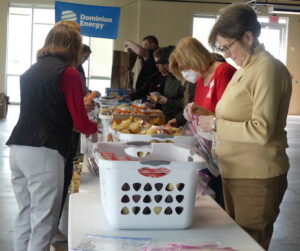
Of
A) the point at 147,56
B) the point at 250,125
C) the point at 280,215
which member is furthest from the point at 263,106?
the point at 147,56

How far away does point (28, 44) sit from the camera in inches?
551

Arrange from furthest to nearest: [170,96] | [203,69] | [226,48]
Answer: [170,96], [203,69], [226,48]

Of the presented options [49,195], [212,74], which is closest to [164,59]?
[212,74]

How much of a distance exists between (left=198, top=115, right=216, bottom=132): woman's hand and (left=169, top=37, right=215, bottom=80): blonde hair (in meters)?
0.69

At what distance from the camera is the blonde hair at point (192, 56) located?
2.38 meters

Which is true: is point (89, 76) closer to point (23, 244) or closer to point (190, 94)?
point (190, 94)

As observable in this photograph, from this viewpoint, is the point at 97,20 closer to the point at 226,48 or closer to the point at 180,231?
the point at 226,48

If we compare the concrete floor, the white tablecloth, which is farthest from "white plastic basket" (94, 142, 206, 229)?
the concrete floor

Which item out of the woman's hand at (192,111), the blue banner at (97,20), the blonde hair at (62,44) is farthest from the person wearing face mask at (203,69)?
the blue banner at (97,20)

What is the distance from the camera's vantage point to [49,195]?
2.19 metres

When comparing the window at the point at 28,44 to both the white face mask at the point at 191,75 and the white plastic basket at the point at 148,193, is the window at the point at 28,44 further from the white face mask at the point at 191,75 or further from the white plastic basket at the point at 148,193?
the white plastic basket at the point at 148,193

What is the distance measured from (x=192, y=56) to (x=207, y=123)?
731 mm

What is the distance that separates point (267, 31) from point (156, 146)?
13249mm

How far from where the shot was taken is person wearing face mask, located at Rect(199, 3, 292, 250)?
5.12ft
